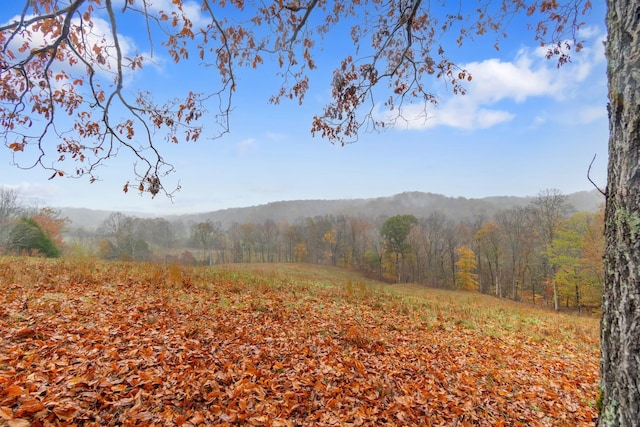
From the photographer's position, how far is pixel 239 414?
9.73ft

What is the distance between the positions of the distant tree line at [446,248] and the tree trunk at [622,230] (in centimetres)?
1260

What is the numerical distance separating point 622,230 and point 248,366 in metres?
4.02

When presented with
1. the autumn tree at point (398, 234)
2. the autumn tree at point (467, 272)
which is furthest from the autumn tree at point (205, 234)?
the autumn tree at point (467, 272)

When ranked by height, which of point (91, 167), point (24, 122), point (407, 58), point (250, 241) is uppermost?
point (407, 58)

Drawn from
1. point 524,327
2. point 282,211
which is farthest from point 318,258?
point 282,211

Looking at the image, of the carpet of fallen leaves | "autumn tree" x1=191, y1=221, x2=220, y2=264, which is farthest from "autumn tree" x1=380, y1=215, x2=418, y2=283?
the carpet of fallen leaves

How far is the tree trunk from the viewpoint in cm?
135

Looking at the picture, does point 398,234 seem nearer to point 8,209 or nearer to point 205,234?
point 205,234

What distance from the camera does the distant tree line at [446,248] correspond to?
2391cm

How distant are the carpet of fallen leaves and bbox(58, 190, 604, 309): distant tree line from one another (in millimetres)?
6800

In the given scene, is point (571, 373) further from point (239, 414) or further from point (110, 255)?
point (110, 255)

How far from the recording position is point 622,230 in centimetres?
142

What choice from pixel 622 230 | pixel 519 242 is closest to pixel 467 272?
pixel 519 242

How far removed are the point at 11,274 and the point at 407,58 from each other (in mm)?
9871
